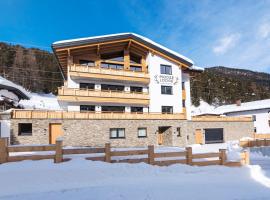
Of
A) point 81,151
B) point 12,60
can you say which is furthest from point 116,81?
point 12,60

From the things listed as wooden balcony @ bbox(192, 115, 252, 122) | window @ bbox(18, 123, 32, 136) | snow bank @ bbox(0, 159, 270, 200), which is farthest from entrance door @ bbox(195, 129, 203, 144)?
snow bank @ bbox(0, 159, 270, 200)

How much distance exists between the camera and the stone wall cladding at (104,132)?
2322cm

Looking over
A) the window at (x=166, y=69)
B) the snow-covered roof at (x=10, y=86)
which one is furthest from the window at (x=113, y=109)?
the snow-covered roof at (x=10, y=86)

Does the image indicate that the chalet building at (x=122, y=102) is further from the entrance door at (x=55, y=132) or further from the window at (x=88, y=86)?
the window at (x=88, y=86)

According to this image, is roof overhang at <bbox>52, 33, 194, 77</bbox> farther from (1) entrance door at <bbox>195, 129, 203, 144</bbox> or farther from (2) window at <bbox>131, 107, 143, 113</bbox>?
(1) entrance door at <bbox>195, 129, 203, 144</bbox>

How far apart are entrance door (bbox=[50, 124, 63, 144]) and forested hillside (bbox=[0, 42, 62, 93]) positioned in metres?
49.1

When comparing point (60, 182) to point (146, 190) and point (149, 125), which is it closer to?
point (146, 190)

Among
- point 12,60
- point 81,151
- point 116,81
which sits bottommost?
point 81,151

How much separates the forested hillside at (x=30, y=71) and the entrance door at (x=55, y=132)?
49103 mm

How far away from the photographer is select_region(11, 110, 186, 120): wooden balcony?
2302 centimetres

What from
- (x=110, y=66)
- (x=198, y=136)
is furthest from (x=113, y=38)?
(x=198, y=136)

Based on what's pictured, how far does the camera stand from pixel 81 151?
11.0 m

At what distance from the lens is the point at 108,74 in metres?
28.5

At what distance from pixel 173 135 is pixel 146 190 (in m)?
21.9
